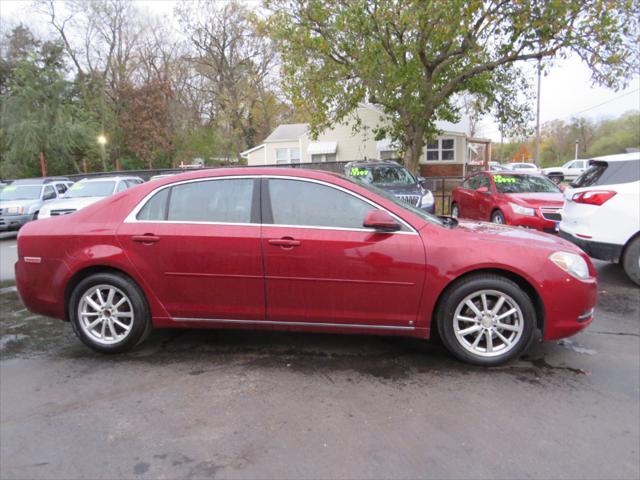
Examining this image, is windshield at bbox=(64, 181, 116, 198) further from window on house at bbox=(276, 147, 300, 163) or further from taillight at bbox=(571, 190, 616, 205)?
window on house at bbox=(276, 147, 300, 163)

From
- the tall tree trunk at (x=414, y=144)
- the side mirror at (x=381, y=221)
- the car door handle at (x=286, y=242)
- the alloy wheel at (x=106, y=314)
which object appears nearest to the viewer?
the side mirror at (x=381, y=221)

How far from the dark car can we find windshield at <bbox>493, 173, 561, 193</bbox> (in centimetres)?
163

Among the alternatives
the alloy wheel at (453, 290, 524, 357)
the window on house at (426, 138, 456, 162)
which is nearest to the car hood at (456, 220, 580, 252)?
the alloy wheel at (453, 290, 524, 357)

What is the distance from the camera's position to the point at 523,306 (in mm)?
3549

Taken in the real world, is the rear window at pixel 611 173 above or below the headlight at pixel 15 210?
above

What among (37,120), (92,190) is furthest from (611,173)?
(37,120)

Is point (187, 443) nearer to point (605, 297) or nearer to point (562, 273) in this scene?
point (562, 273)

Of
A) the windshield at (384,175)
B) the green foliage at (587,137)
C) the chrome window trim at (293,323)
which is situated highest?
the green foliage at (587,137)

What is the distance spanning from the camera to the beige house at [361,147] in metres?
26.2

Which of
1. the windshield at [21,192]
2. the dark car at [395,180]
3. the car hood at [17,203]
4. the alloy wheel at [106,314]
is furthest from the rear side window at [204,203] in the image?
the windshield at [21,192]

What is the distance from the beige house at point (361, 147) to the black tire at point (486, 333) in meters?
20.0

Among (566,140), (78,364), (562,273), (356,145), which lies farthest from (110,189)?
(566,140)

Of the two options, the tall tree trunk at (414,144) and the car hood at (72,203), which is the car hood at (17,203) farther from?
the tall tree trunk at (414,144)

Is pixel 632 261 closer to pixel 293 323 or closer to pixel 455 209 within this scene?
pixel 293 323
